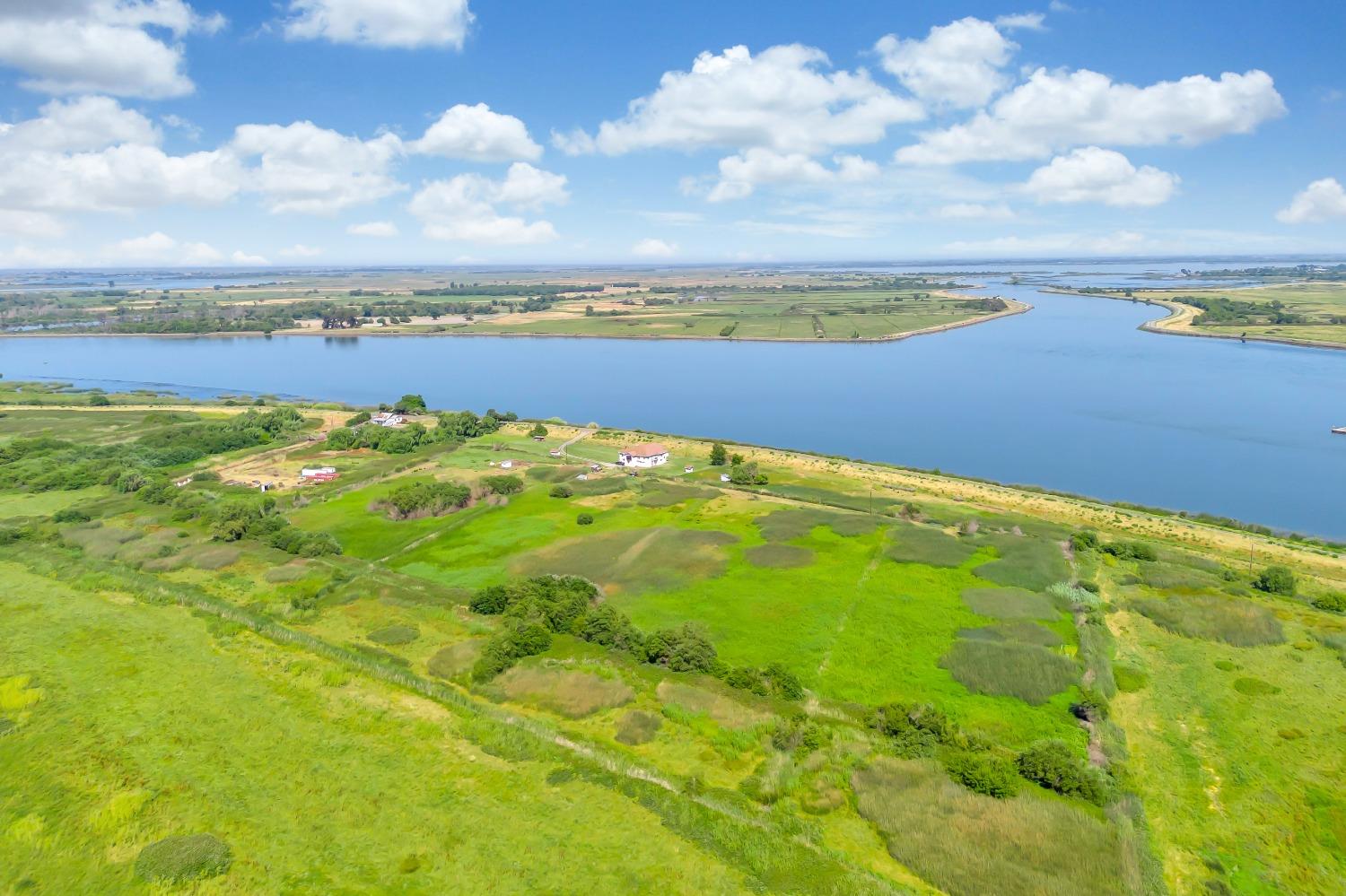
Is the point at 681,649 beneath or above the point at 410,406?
beneath

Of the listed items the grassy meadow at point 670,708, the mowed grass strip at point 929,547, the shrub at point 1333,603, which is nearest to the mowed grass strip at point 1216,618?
the grassy meadow at point 670,708

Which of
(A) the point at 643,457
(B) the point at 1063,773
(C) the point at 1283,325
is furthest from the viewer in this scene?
(C) the point at 1283,325

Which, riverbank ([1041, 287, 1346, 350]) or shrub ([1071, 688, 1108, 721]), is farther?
riverbank ([1041, 287, 1346, 350])

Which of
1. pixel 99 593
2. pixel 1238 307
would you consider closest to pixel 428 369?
pixel 99 593

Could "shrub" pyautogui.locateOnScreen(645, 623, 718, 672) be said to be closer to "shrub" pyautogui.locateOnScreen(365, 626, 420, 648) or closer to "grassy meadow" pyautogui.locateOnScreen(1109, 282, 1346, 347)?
"shrub" pyautogui.locateOnScreen(365, 626, 420, 648)

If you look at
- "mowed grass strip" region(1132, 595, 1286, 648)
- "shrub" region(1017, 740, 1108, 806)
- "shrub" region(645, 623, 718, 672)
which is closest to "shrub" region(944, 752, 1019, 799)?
"shrub" region(1017, 740, 1108, 806)

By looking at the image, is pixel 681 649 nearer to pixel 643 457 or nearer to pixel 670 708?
pixel 670 708

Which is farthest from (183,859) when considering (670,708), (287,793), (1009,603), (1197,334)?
(1197,334)
